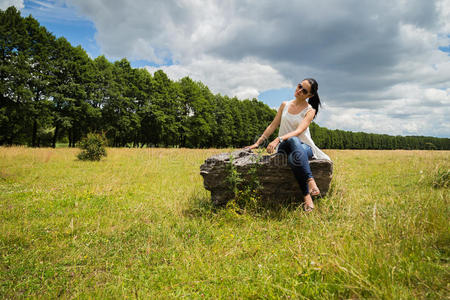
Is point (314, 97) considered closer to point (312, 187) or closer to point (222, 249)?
point (312, 187)

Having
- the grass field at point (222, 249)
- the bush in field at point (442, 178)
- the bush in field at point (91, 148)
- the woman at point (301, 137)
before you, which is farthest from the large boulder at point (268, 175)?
the bush in field at point (91, 148)

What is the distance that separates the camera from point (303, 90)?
4531mm

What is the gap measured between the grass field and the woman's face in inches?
88.0

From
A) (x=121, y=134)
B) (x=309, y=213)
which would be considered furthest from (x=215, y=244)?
(x=121, y=134)

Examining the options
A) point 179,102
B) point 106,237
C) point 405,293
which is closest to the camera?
point 405,293

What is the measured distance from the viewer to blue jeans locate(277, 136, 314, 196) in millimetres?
4121

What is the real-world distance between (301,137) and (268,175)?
106 cm

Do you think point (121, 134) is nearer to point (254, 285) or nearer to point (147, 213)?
point (147, 213)

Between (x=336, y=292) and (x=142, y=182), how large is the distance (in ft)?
26.4

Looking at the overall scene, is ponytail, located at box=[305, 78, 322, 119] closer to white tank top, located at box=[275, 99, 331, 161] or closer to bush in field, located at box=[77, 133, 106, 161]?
white tank top, located at box=[275, 99, 331, 161]

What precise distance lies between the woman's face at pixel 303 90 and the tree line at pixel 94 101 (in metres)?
6.47

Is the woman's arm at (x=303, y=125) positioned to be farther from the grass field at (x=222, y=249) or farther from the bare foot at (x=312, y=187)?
the grass field at (x=222, y=249)

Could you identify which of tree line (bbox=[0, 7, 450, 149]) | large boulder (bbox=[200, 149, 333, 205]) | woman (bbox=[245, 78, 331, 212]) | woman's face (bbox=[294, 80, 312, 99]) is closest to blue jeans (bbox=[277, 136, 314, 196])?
woman (bbox=[245, 78, 331, 212])

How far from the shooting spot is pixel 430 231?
99.7 inches
